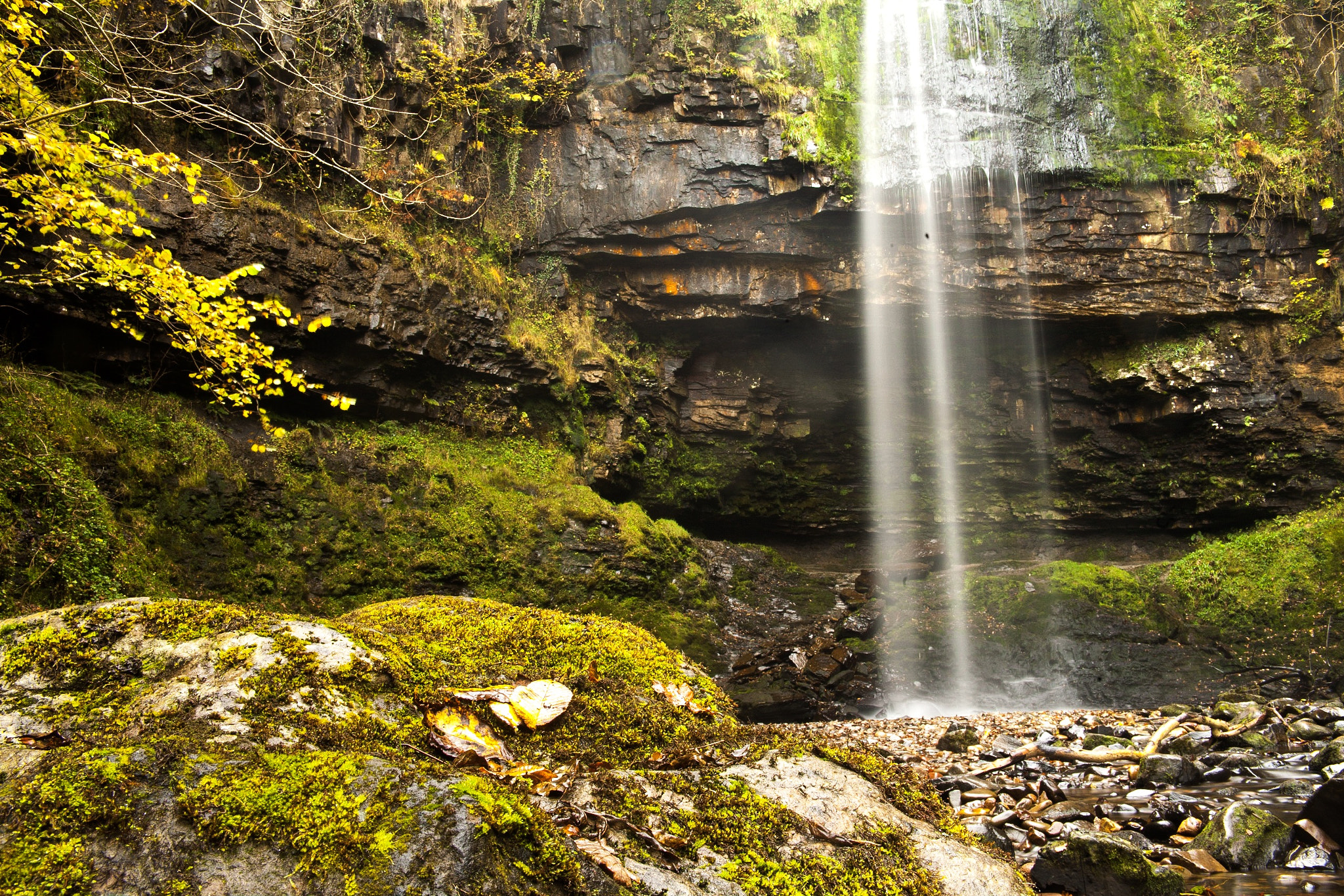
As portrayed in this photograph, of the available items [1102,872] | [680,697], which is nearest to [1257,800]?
[1102,872]

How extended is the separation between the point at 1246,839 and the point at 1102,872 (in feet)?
4.18

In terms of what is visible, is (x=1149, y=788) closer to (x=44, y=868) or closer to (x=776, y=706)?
(x=776, y=706)

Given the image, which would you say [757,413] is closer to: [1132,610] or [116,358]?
[1132,610]

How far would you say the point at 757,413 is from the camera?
15.1 metres

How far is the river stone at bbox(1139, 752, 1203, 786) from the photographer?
5.44m

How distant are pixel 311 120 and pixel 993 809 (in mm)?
11728

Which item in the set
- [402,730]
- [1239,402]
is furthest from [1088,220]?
[402,730]

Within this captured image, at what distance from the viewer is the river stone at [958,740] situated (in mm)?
6805

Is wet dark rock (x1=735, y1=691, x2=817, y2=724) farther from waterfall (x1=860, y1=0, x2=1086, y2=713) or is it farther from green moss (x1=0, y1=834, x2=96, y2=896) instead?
green moss (x1=0, y1=834, x2=96, y2=896)

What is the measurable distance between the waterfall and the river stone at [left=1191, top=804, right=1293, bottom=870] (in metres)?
7.48

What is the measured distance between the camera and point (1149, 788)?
17.5ft

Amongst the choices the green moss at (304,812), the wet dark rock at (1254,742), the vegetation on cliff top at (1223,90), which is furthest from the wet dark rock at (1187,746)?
the vegetation on cliff top at (1223,90)

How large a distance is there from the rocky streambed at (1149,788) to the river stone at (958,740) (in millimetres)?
13

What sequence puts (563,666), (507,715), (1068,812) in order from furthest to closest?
(1068,812) → (563,666) → (507,715)
